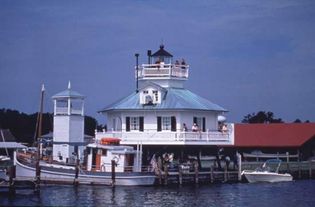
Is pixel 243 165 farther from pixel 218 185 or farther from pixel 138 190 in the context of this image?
pixel 138 190

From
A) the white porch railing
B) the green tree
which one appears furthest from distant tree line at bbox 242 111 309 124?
the white porch railing

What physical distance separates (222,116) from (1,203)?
2644cm

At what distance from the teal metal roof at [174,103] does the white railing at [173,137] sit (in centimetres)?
223

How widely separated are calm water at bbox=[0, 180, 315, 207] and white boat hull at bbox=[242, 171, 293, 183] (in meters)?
4.03

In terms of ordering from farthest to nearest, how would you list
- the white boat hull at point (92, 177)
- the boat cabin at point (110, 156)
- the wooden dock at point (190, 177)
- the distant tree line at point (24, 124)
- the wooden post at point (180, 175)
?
the distant tree line at point (24, 124)
the wooden post at point (180, 175)
the boat cabin at point (110, 156)
the white boat hull at point (92, 177)
the wooden dock at point (190, 177)

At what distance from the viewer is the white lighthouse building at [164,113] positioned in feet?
202

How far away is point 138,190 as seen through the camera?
55.6 meters

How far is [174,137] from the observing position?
60.5 metres

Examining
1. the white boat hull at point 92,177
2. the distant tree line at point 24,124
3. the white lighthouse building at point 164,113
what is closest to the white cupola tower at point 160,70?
the white lighthouse building at point 164,113

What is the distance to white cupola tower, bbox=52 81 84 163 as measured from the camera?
6384cm

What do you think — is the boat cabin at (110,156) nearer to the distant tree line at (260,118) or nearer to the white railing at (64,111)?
the white railing at (64,111)

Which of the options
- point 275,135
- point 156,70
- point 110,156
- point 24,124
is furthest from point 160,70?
point 24,124

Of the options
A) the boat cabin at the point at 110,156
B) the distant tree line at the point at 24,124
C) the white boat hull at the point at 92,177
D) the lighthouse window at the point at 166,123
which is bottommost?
the white boat hull at the point at 92,177

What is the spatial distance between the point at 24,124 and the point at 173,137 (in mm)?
71201
